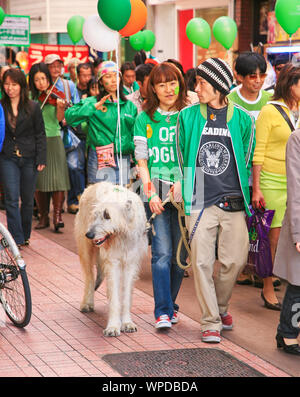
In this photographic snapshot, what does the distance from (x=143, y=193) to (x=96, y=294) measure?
4.93 feet

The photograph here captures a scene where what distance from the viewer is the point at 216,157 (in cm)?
586

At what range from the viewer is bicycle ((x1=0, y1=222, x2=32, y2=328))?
6.09m

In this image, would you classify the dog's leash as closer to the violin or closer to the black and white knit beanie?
the black and white knit beanie

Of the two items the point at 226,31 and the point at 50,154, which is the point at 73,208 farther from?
the point at 226,31

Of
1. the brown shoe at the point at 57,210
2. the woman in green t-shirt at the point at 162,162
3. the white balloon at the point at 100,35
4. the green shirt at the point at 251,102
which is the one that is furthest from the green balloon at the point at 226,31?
the woman in green t-shirt at the point at 162,162

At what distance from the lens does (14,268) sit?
6176 millimetres

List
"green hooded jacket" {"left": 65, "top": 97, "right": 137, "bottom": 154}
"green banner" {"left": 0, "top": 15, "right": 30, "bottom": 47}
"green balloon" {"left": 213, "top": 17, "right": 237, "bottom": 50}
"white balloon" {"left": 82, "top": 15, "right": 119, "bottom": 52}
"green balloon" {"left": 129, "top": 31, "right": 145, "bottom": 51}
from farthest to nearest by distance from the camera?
"green banner" {"left": 0, "top": 15, "right": 30, "bottom": 47}
"green balloon" {"left": 129, "top": 31, "right": 145, "bottom": 51}
"green balloon" {"left": 213, "top": 17, "right": 237, "bottom": 50}
"green hooded jacket" {"left": 65, "top": 97, "right": 137, "bottom": 154}
"white balloon" {"left": 82, "top": 15, "right": 119, "bottom": 52}

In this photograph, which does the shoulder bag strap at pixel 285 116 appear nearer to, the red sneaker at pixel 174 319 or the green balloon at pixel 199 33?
the red sneaker at pixel 174 319

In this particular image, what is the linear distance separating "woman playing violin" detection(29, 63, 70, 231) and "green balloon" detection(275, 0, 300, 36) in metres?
3.29

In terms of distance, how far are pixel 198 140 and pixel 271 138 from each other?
1.29m

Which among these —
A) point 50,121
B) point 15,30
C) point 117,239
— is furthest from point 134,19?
point 15,30

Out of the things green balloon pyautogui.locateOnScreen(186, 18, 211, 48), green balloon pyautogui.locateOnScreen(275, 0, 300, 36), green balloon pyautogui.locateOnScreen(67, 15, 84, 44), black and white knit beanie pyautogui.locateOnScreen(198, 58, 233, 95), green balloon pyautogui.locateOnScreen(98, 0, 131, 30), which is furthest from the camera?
green balloon pyautogui.locateOnScreen(67, 15, 84, 44)

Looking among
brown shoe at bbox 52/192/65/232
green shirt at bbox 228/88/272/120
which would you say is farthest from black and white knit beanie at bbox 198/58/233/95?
brown shoe at bbox 52/192/65/232
